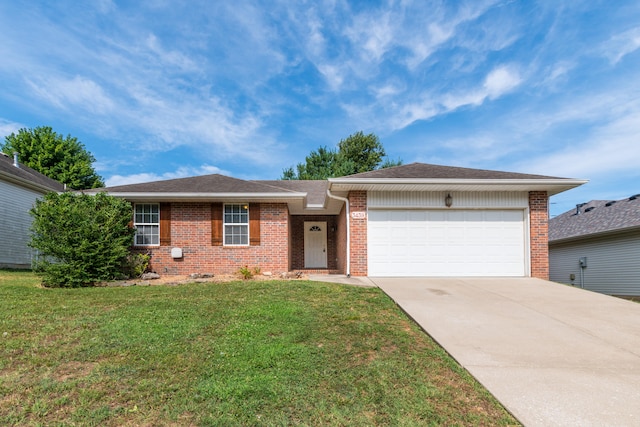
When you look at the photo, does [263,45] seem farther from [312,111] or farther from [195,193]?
[312,111]

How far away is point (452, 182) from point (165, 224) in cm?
866

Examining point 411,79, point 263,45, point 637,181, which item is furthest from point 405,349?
point 637,181

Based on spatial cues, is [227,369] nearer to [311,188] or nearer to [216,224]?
[216,224]

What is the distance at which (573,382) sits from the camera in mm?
3293

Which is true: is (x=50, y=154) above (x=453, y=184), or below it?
above

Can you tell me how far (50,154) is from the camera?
993 inches

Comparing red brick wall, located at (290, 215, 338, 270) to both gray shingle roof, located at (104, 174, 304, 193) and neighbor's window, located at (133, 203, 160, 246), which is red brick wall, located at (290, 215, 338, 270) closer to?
gray shingle roof, located at (104, 174, 304, 193)

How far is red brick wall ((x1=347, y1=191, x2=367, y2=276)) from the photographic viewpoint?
9664 mm

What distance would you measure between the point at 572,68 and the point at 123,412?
13.4 meters

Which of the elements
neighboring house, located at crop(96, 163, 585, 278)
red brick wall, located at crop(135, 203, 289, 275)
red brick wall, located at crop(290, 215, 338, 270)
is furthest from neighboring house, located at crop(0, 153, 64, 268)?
red brick wall, located at crop(290, 215, 338, 270)

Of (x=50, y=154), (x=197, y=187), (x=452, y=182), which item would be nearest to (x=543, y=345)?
(x=452, y=182)

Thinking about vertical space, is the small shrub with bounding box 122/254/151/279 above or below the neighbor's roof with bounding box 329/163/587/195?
below

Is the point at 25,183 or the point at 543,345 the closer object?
the point at 543,345

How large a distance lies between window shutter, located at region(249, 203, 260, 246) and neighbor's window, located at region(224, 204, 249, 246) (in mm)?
134
